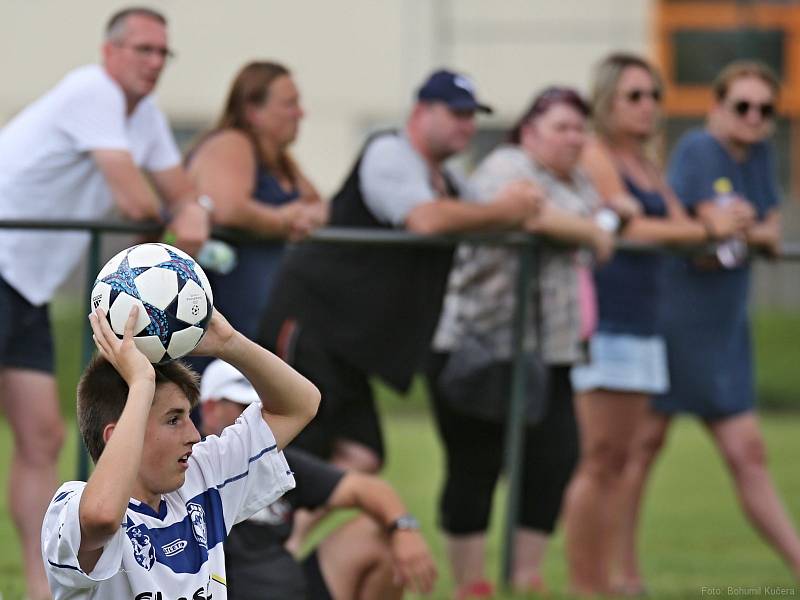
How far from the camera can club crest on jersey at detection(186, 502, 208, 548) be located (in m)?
3.81

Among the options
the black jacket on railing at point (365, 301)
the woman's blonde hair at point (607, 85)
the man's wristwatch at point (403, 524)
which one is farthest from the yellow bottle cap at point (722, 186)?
the man's wristwatch at point (403, 524)

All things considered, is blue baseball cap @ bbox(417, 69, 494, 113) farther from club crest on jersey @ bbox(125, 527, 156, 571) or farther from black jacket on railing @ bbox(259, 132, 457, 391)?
club crest on jersey @ bbox(125, 527, 156, 571)

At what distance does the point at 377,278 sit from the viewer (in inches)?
263

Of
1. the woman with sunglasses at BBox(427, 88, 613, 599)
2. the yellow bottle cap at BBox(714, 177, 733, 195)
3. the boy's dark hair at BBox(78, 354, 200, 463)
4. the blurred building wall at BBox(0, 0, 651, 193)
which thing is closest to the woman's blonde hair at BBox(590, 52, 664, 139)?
the woman with sunglasses at BBox(427, 88, 613, 599)

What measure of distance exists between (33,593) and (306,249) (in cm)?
168

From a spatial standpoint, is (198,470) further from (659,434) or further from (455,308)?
(659,434)

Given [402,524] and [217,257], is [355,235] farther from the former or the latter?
[402,524]

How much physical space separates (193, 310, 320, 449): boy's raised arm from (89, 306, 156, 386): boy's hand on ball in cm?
25

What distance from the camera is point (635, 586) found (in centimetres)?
763

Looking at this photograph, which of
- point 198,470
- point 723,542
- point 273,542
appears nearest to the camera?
point 198,470

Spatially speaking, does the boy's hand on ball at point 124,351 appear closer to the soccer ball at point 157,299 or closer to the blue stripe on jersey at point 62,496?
the soccer ball at point 157,299

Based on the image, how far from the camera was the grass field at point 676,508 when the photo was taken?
7988 millimetres

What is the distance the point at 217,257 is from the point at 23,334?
0.77 meters

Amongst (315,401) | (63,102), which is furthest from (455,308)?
(315,401)
